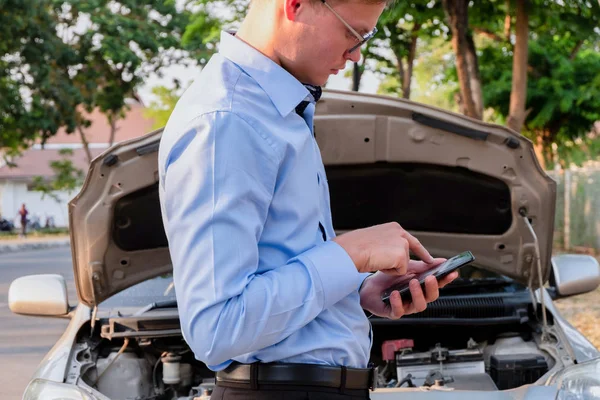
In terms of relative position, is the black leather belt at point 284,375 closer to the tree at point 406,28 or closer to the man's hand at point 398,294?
the man's hand at point 398,294

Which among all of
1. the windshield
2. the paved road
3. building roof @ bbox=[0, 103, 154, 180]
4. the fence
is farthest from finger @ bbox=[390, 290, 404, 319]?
building roof @ bbox=[0, 103, 154, 180]

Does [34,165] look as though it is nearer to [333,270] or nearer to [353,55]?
[353,55]

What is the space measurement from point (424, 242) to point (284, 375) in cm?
253

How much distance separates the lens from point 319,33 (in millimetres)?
1636

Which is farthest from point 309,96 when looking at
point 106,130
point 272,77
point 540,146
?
point 106,130

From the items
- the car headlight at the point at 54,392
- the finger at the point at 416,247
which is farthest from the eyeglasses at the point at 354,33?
the car headlight at the point at 54,392

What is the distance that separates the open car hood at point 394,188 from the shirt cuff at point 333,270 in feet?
5.81

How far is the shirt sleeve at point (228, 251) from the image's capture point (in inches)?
58.2

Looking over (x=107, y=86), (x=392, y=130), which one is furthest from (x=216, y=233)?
(x=107, y=86)

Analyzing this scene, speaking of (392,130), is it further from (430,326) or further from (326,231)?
(326,231)

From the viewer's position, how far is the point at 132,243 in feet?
12.2

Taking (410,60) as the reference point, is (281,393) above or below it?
below

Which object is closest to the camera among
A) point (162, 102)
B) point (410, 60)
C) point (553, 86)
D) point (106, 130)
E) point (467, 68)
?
point (467, 68)

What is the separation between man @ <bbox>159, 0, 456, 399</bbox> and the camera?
4.89 ft
